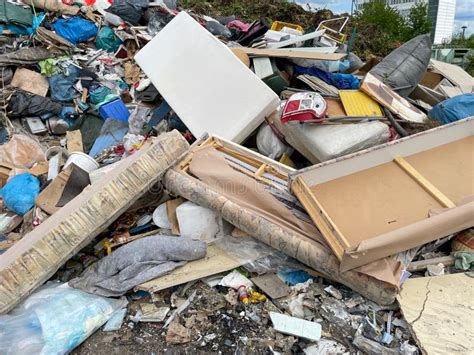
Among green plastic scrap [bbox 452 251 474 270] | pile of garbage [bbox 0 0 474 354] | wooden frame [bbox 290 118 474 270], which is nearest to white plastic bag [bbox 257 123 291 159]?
pile of garbage [bbox 0 0 474 354]

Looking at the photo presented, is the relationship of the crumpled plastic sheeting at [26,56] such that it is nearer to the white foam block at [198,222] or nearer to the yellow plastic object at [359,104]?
the white foam block at [198,222]

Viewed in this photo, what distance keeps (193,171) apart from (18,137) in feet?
9.17

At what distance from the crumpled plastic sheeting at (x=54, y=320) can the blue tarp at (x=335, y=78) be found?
296cm

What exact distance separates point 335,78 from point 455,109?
47.5 inches

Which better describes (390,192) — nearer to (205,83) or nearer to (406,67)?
(205,83)

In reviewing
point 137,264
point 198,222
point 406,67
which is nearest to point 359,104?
point 406,67

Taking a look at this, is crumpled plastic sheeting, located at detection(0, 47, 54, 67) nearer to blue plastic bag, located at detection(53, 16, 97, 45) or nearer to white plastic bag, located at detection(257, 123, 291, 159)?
blue plastic bag, located at detection(53, 16, 97, 45)

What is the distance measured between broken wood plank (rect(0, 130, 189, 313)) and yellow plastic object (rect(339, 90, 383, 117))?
1.46 meters

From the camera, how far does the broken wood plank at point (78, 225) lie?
7.20 feet

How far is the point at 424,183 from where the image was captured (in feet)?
8.36

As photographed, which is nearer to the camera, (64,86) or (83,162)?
(83,162)

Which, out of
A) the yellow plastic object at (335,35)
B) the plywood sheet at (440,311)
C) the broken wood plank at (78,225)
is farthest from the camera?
the yellow plastic object at (335,35)

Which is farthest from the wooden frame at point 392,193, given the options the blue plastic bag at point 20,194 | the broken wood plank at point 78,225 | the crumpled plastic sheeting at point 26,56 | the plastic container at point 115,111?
the crumpled plastic sheeting at point 26,56

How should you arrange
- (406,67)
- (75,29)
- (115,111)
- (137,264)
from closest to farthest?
(137,264) < (406,67) < (115,111) < (75,29)
